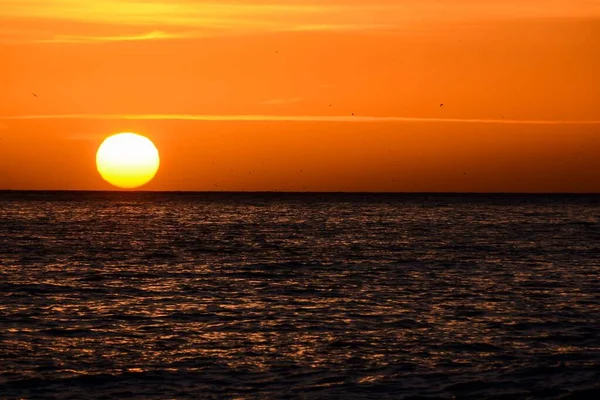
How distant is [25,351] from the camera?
27.9m

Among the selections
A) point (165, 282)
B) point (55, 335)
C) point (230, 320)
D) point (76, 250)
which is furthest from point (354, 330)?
point (76, 250)

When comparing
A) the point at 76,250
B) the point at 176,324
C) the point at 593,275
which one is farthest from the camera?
the point at 76,250

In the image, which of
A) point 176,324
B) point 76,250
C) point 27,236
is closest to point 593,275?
point 176,324

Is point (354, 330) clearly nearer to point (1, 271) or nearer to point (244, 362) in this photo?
point (244, 362)

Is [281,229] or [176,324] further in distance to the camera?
[281,229]

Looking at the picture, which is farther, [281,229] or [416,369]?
[281,229]

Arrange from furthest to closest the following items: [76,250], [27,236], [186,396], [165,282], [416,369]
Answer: [27,236], [76,250], [165,282], [416,369], [186,396]

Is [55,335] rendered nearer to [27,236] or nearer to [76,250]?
[76,250]

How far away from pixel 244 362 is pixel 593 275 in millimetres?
29568

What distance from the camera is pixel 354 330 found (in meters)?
31.9

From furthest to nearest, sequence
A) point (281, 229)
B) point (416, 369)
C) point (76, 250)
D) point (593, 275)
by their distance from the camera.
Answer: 1. point (281, 229)
2. point (76, 250)
3. point (593, 275)
4. point (416, 369)

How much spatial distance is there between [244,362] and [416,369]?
4748mm

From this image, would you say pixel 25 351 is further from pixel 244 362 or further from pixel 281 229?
pixel 281 229

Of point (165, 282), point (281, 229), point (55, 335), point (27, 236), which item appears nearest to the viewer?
point (55, 335)
